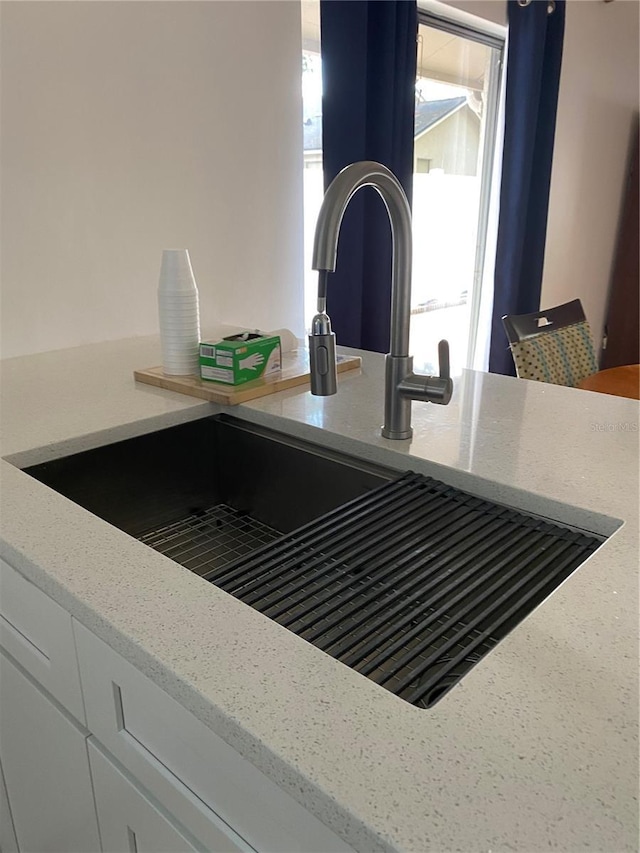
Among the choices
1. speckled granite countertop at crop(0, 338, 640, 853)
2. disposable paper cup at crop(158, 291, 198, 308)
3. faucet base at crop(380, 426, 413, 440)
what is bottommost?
speckled granite countertop at crop(0, 338, 640, 853)

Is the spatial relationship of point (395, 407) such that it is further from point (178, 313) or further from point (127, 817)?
point (127, 817)

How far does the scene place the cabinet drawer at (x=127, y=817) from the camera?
0.65m

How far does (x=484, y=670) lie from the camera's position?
1.85 feet

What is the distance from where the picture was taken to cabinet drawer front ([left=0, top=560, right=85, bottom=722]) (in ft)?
2.41

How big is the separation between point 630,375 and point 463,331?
1.51 metres

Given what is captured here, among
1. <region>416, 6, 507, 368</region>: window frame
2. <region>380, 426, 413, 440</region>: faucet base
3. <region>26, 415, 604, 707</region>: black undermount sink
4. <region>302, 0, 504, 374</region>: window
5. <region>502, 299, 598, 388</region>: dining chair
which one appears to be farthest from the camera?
<region>302, 0, 504, 374</region>: window

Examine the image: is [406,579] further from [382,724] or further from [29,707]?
[29,707]

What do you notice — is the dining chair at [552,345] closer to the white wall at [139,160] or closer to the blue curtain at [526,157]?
the white wall at [139,160]

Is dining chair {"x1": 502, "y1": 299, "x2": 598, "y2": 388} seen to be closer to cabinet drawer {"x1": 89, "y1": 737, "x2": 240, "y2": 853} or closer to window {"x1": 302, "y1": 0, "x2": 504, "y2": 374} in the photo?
window {"x1": 302, "y1": 0, "x2": 504, "y2": 374}

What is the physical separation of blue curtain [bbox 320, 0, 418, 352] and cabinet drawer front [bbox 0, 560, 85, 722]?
1.69 meters

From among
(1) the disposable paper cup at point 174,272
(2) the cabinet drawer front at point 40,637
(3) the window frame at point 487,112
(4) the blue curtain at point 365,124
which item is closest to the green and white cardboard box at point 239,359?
(1) the disposable paper cup at point 174,272

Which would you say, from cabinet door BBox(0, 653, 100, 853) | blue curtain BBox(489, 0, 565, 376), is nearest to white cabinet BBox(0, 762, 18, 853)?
cabinet door BBox(0, 653, 100, 853)

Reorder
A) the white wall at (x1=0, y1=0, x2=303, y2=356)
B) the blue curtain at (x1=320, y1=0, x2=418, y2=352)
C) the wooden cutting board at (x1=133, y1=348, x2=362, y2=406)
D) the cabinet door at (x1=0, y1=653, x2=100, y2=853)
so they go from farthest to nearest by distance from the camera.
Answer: the blue curtain at (x1=320, y1=0, x2=418, y2=352)
the white wall at (x1=0, y1=0, x2=303, y2=356)
the wooden cutting board at (x1=133, y1=348, x2=362, y2=406)
the cabinet door at (x1=0, y1=653, x2=100, y2=853)

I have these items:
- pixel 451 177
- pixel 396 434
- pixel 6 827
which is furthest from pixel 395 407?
pixel 451 177
